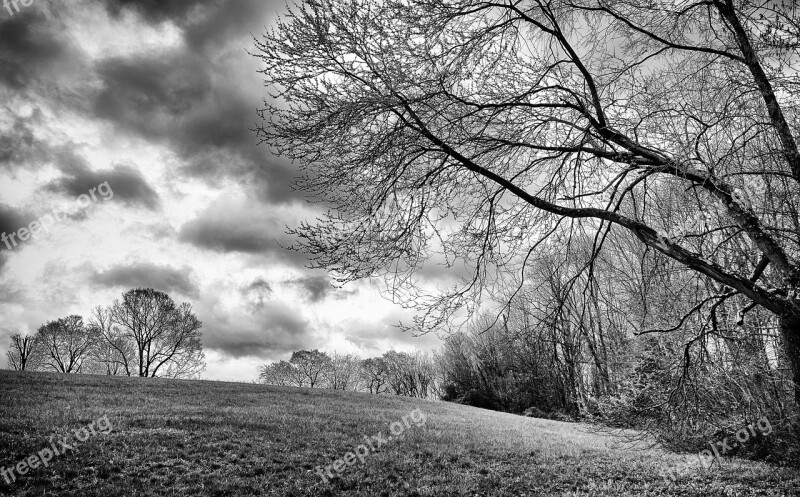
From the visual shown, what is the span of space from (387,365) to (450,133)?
5629 cm

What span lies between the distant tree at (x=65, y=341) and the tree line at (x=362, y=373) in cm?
2196

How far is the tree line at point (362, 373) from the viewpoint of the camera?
186 ft

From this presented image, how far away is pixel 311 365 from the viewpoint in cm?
6009

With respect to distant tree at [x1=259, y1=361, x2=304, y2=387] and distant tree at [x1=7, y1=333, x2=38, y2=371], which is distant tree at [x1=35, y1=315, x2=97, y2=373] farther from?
distant tree at [x1=259, y1=361, x2=304, y2=387]

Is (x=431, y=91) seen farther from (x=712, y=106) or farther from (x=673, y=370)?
(x=673, y=370)

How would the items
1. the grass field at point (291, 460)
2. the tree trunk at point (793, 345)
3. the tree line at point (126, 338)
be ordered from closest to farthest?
the tree trunk at point (793, 345) < the grass field at point (291, 460) < the tree line at point (126, 338)

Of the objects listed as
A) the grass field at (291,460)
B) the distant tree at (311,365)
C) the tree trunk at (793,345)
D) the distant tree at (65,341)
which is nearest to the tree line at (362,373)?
the distant tree at (311,365)

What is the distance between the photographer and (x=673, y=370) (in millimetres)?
7375

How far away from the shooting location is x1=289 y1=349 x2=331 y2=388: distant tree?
196 feet

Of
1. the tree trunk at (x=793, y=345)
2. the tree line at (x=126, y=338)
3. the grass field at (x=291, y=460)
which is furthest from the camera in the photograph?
the tree line at (x=126, y=338)

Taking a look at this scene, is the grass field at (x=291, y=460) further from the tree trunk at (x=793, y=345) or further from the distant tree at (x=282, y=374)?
the distant tree at (x=282, y=374)

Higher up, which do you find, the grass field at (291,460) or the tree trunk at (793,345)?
the tree trunk at (793,345)

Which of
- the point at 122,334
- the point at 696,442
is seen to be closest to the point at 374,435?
the point at 696,442

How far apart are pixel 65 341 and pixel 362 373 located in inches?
1429
